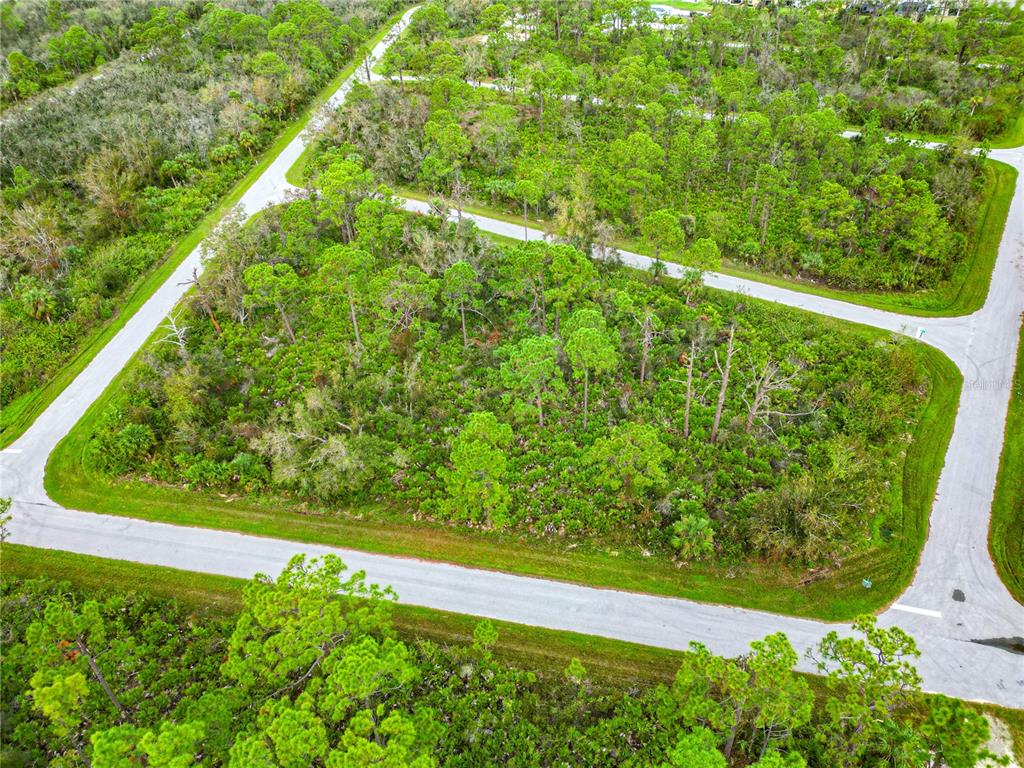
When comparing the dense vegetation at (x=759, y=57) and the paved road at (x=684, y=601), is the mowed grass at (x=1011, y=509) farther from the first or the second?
the dense vegetation at (x=759, y=57)

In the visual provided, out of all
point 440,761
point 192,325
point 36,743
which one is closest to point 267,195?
point 192,325

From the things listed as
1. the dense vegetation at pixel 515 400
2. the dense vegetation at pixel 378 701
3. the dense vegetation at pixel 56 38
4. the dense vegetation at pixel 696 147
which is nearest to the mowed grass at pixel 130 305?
the dense vegetation at pixel 515 400

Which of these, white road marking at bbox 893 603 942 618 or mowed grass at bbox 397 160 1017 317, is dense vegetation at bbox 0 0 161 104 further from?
white road marking at bbox 893 603 942 618

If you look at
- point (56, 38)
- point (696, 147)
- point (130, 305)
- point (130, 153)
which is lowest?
point (130, 305)

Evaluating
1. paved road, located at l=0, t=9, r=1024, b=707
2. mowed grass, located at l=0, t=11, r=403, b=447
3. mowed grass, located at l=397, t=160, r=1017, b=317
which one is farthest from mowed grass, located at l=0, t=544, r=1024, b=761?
mowed grass, located at l=397, t=160, r=1017, b=317

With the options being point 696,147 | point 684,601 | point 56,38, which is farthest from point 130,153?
point 684,601

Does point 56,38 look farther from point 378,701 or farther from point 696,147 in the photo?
point 378,701
